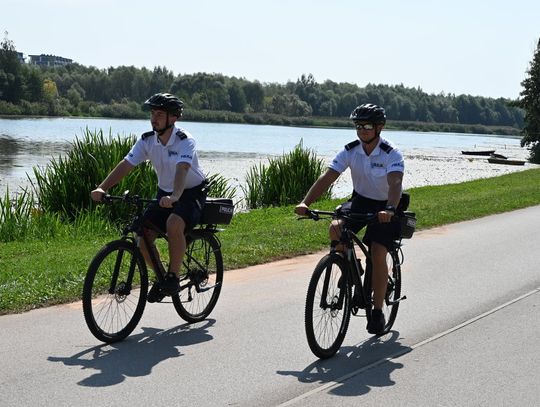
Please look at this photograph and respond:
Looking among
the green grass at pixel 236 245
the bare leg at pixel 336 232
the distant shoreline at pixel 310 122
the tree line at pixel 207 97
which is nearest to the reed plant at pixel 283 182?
the green grass at pixel 236 245

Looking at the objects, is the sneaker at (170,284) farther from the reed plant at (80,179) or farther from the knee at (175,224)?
the reed plant at (80,179)

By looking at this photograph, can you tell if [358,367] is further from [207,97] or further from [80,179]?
[207,97]

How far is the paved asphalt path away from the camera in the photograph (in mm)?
5266

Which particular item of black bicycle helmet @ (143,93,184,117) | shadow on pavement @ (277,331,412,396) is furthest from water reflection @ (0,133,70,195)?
shadow on pavement @ (277,331,412,396)

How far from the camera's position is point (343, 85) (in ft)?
600

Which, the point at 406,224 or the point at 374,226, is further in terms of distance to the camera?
the point at 406,224

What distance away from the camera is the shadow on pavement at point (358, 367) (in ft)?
18.4

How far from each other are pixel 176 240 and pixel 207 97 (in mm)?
122852

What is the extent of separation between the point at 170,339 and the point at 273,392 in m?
1.48

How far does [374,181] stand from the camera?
645 cm

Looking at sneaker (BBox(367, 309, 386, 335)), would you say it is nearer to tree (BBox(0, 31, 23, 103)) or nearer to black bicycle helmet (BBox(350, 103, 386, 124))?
black bicycle helmet (BBox(350, 103, 386, 124))

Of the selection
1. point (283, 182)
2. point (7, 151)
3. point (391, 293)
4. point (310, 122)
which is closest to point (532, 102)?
point (7, 151)

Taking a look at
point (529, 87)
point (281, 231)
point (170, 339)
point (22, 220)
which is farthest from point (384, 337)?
point (529, 87)

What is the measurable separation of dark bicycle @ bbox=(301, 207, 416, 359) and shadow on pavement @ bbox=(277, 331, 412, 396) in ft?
0.45
